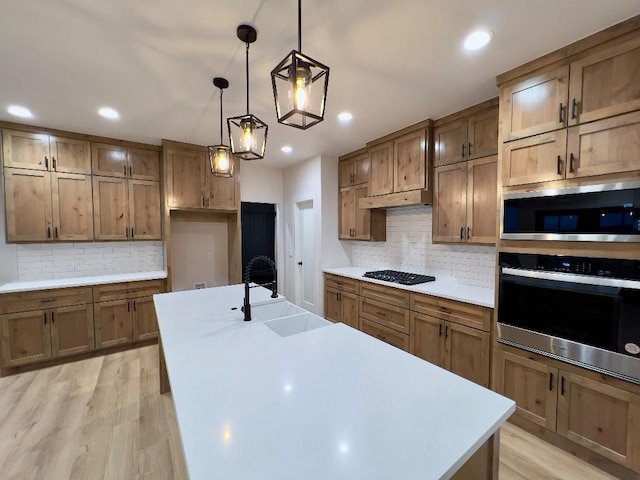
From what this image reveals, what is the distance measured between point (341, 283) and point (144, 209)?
285 centimetres

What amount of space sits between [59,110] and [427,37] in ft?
10.9

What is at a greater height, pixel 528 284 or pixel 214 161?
pixel 214 161

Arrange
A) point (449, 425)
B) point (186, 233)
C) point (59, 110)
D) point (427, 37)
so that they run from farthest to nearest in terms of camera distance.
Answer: point (186, 233) → point (59, 110) → point (427, 37) → point (449, 425)

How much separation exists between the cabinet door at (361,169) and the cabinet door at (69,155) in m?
3.39

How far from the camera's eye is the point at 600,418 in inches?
68.7

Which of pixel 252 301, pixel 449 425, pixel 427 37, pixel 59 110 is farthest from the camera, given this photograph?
pixel 59 110

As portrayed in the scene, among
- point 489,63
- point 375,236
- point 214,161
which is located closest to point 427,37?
point 489,63

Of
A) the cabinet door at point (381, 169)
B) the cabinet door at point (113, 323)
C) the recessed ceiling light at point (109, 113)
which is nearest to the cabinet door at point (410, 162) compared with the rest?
the cabinet door at point (381, 169)

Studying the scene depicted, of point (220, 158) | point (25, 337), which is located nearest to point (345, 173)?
point (220, 158)

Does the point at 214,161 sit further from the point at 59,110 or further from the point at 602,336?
the point at 602,336

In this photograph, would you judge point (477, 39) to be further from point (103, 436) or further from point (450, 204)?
point (103, 436)

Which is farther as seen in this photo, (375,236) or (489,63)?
(375,236)

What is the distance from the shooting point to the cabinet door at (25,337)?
293 centimetres

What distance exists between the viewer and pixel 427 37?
1.71m
